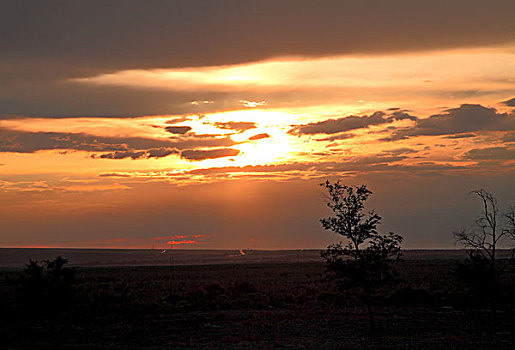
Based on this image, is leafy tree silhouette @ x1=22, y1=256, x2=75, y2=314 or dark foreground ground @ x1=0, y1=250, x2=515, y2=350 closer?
dark foreground ground @ x1=0, y1=250, x2=515, y2=350

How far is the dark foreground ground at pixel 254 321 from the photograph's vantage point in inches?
934

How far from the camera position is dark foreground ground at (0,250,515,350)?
23719 millimetres

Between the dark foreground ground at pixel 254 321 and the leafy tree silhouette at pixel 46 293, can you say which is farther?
the leafy tree silhouette at pixel 46 293

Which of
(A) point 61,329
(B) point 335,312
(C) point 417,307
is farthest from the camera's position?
(C) point 417,307

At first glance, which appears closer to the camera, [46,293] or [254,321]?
[254,321]

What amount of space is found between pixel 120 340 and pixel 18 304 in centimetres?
1968

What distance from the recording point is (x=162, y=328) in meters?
28.8

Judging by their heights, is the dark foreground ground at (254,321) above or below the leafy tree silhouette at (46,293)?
below

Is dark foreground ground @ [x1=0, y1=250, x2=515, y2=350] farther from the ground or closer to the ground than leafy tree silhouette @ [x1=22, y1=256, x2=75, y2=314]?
closer to the ground

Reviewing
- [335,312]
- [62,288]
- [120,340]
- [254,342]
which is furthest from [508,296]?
[62,288]

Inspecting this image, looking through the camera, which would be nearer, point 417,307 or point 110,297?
point 417,307

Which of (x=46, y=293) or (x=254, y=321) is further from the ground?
(x=46, y=293)

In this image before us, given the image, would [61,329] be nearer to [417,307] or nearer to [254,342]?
[254,342]

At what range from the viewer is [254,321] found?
30.8m
